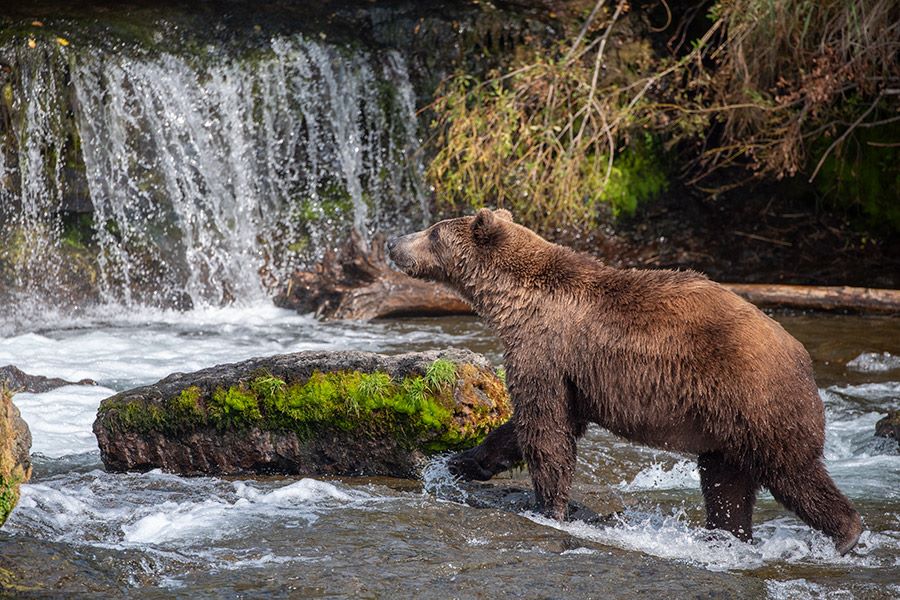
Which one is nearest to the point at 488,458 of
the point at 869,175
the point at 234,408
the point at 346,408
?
the point at 346,408

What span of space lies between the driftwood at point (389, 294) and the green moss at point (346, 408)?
5622 millimetres

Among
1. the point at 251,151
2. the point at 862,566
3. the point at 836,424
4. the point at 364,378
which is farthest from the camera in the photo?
the point at 251,151

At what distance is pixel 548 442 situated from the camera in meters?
6.20

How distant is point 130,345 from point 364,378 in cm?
544

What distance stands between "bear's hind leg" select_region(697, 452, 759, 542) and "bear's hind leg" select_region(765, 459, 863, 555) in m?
0.22

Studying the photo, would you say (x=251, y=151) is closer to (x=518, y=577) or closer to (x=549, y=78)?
(x=549, y=78)

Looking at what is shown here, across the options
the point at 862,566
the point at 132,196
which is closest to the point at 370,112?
the point at 132,196

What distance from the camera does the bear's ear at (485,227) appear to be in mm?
6769

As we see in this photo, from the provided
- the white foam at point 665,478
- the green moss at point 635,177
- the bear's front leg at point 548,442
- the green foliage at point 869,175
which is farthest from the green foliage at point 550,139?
the bear's front leg at point 548,442

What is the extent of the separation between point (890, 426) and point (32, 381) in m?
6.59

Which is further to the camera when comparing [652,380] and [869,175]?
[869,175]

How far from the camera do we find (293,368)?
7023mm

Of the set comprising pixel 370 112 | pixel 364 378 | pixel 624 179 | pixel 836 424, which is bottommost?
pixel 836 424

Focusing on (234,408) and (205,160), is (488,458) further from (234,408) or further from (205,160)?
(205,160)
